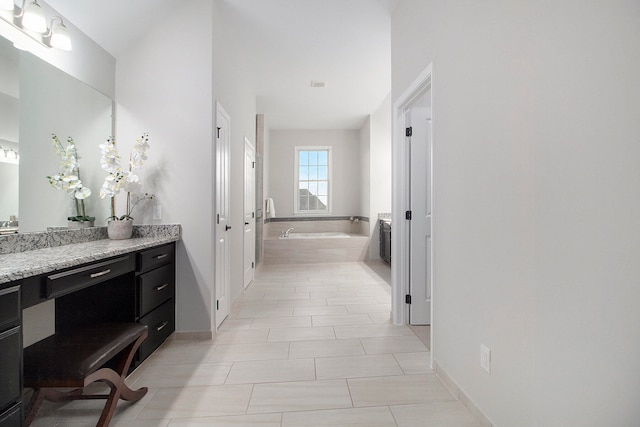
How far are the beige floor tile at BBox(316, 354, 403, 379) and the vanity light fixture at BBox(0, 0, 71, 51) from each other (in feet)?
8.68

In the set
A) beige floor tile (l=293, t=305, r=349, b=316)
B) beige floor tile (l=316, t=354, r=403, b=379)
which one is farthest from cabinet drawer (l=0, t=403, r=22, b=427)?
beige floor tile (l=293, t=305, r=349, b=316)

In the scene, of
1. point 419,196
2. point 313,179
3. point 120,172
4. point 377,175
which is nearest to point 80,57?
point 120,172

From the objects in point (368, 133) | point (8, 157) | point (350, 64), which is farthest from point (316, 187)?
point (8, 157)

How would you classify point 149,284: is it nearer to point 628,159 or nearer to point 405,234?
point 405,234

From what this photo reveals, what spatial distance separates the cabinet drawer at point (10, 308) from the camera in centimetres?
106

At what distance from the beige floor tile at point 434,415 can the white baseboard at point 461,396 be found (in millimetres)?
26

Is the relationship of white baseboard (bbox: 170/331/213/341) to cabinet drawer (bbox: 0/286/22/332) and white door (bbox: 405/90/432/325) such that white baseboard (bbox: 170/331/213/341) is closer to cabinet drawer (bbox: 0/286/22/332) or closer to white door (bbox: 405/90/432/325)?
cabinet drawer (bbox: 0/286/22/332)

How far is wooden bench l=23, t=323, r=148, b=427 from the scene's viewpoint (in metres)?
1.25

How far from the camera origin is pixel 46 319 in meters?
1.86

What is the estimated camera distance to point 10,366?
3.54 ft

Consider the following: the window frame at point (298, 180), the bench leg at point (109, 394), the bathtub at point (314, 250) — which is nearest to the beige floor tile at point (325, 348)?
the bench leg at point (109, 394)

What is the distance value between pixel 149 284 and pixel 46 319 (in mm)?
569

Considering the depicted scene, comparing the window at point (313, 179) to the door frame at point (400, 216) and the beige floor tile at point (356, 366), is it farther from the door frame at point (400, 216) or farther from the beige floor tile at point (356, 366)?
the beige floor tile at point (356, 366)

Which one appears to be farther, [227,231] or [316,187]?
[316,187]
